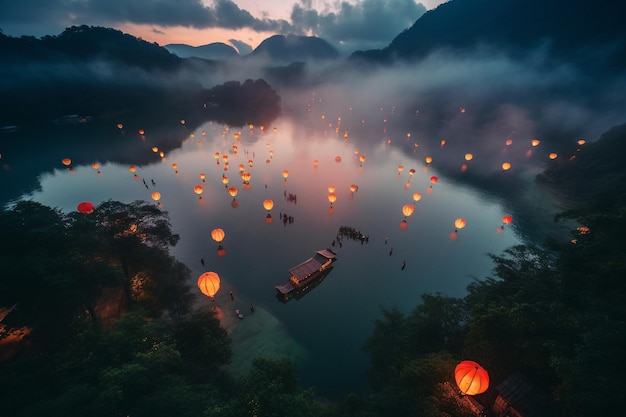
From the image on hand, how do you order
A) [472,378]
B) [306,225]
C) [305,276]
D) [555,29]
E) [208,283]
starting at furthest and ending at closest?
[555,29] → [306,225] → [305,276] → [208,283] → [472,378]

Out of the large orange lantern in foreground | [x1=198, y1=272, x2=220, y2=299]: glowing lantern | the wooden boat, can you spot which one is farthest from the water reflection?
the large orange lantern in foreground

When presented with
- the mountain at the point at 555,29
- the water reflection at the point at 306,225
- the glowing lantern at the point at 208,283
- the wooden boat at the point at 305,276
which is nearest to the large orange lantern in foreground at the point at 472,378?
the water reflection at the point at 306,225

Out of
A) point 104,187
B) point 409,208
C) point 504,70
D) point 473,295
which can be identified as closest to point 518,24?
point 504,70

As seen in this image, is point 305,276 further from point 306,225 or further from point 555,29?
point 555,29

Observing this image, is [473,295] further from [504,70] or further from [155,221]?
[504,70]

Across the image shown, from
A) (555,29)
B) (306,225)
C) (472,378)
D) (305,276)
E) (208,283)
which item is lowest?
(305,276)

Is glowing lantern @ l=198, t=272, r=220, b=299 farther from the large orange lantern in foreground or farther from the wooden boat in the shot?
the large orange lantern in foreground

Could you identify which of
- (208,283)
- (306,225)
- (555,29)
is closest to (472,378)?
(208,283)
